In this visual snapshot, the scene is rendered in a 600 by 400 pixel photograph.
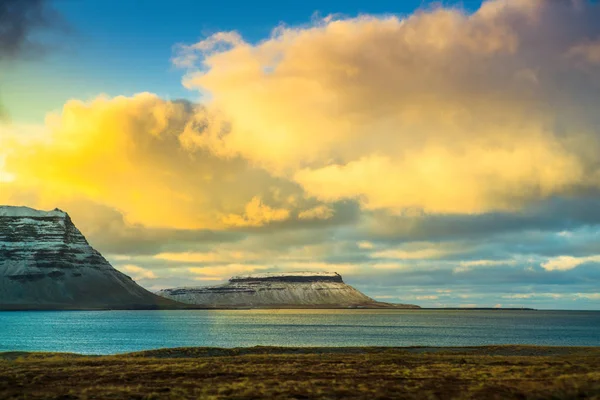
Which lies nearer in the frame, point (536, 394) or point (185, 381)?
point (536, 394)

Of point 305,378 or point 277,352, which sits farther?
point 277,352

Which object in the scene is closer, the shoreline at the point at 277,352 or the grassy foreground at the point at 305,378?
the grassy foreground at the point at 305,378

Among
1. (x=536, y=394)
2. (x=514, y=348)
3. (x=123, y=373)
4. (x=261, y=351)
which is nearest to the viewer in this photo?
(x=536, y=394)

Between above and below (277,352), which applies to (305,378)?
above

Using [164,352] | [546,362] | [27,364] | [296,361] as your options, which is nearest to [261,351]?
[164,352]

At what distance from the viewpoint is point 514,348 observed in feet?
274

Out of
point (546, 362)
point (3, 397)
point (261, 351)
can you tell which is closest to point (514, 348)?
point (546, 362)

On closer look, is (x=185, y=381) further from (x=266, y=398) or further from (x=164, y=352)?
(x=164, y=352)

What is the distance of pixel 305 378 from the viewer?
43969 millimetres

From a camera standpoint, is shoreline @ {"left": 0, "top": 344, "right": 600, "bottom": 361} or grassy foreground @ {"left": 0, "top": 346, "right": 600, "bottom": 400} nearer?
grassy foreground @ {"left": 0, "top": 346, "right": 600, "bottom": 400}

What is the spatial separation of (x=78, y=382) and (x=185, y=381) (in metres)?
7.62

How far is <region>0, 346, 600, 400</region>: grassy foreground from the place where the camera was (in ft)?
118

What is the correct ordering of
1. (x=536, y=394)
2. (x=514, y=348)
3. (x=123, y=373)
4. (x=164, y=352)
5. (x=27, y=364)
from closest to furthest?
(x=536, y=394)
(x=123, y=373)
(x=27, y=364)
(x=164, y=352)
(x=514, y=348)

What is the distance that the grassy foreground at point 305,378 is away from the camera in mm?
35906
